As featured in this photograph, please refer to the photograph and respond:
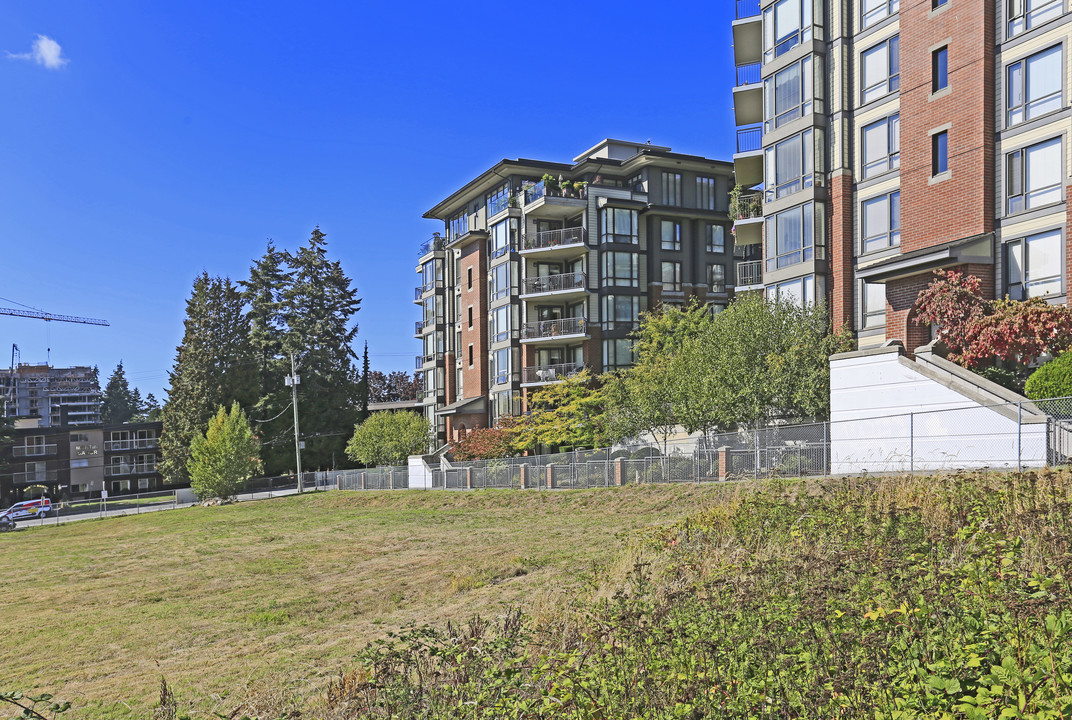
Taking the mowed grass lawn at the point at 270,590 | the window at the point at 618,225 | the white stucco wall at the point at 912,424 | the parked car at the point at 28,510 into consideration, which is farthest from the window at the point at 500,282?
the parked car at the point at 28,510

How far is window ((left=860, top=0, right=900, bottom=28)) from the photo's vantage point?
1247 inches

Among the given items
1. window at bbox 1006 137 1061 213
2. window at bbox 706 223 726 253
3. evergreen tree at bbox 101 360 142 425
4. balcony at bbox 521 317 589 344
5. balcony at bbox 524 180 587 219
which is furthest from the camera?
evergreen tree at bbox 101 360 142 425

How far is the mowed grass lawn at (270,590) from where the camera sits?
→ 1028 centimetres

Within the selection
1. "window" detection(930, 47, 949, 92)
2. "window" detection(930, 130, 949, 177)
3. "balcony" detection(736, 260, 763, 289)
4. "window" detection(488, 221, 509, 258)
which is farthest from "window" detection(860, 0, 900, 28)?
"window" detection(488, 221, 509, 258)

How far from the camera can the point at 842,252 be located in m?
33.3

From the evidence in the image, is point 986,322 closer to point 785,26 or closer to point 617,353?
point 785,26

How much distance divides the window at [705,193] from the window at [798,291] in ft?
68.2

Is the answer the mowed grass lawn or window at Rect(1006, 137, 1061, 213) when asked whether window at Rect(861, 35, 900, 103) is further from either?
the mowed grass lawn

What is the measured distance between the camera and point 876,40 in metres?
32.2

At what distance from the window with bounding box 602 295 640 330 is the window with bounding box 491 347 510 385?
7.52 metres

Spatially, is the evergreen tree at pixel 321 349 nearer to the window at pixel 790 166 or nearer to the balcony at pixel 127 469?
the balcony at pixel 127 469

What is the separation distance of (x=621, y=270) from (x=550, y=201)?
6.51 meters

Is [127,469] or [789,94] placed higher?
[789,94]

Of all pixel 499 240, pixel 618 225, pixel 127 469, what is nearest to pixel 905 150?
pixel 618 225
